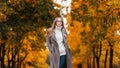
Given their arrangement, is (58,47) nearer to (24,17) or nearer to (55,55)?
(55,55)

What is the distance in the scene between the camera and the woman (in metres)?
8.72

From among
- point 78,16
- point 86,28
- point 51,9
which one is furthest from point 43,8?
point 86,28

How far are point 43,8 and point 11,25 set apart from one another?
216cm

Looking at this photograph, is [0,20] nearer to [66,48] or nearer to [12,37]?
[12,37]

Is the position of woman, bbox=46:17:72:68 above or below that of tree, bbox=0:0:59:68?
below

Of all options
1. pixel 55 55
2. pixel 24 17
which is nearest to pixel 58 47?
pixel 55 55

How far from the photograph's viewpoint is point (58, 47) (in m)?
8.79

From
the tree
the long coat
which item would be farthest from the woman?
the tree

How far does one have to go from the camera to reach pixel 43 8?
76.2ft

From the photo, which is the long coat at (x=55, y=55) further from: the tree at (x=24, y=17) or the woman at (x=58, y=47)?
the tree at (x=24, y=17)

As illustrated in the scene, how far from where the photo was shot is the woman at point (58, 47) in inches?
343

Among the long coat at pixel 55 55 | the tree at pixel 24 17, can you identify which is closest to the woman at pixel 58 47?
the long coat at pixel 55 55

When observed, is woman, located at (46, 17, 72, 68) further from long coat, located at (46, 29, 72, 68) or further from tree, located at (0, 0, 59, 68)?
tree, located at (0, 0, 59, 68)

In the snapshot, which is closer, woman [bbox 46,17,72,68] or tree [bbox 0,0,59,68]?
woman [bbox 46,17,72,68]
